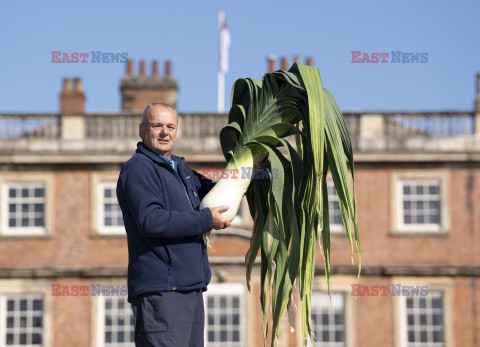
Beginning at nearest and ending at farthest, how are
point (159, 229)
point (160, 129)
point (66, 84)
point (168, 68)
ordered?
point (159, 229) < point (160, 129) < point (66, 84) < point (168, 68)

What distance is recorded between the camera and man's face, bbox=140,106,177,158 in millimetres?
4242

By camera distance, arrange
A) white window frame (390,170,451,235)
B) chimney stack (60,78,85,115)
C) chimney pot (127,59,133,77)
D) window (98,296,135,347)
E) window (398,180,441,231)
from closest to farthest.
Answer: window (98,296,135,347) < white window frame (390,170,451,235) < window (398,180,441,231) < chimney stack (60,78,85,115) < chimney pot (127,59,133,77)

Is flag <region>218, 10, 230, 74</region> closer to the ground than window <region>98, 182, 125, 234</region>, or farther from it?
farther from it

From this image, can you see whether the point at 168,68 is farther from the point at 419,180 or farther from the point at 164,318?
the point at 164,318

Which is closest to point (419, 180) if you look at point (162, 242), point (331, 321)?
point (331, 321)

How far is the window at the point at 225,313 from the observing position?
899 inches

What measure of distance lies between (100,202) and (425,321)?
882 centimetres

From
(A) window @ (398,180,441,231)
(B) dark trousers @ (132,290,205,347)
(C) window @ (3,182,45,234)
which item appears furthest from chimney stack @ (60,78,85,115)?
(B) dark trousers @ (132,290,205,347)

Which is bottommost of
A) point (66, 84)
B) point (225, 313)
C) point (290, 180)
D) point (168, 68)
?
point (225, 313)

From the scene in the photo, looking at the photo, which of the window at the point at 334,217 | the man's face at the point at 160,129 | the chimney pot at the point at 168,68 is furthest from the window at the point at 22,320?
the man's face at the point at 160,129

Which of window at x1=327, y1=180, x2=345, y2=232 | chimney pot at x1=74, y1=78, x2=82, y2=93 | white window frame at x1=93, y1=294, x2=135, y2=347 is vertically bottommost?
white window frame at x1=93, y1=294, x2=135, y2=347

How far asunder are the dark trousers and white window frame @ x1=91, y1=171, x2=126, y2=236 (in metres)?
19.1

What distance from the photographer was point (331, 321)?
23.0 m

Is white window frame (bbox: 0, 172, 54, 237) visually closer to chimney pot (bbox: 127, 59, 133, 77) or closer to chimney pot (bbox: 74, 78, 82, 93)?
chimney pot (bbox: 74, 78, 82, 93)
